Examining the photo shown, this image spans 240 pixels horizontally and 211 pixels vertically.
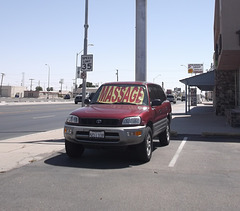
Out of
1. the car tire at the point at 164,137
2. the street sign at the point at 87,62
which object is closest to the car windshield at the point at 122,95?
the car tire at the point at 164,137

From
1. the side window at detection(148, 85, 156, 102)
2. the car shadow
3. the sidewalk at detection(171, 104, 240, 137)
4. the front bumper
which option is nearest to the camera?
the front bumper

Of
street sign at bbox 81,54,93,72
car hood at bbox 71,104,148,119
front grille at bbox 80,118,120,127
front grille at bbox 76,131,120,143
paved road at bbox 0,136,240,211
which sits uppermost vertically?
street sign at bbox 81,54,93,72

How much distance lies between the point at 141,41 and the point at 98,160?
7.17 metres

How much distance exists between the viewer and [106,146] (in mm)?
5754

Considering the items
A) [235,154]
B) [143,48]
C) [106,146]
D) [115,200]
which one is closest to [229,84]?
[143,48]

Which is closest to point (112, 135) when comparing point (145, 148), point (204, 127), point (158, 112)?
point (145, 148)

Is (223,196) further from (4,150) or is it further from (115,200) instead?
(4,150)

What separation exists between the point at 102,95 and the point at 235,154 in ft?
13.4

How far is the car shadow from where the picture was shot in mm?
5921

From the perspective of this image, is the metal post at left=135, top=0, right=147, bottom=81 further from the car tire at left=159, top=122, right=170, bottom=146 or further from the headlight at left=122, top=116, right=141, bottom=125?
the headlight at left=122, top=116, right=141, bottom=125

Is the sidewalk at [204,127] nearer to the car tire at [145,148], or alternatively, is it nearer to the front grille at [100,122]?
the car tire at [145,148]

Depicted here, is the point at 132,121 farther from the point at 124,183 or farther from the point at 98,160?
the point at 124,183

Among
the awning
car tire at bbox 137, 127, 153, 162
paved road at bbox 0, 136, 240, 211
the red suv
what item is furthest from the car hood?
the awning

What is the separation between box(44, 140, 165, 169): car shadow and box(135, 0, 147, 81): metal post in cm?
538
